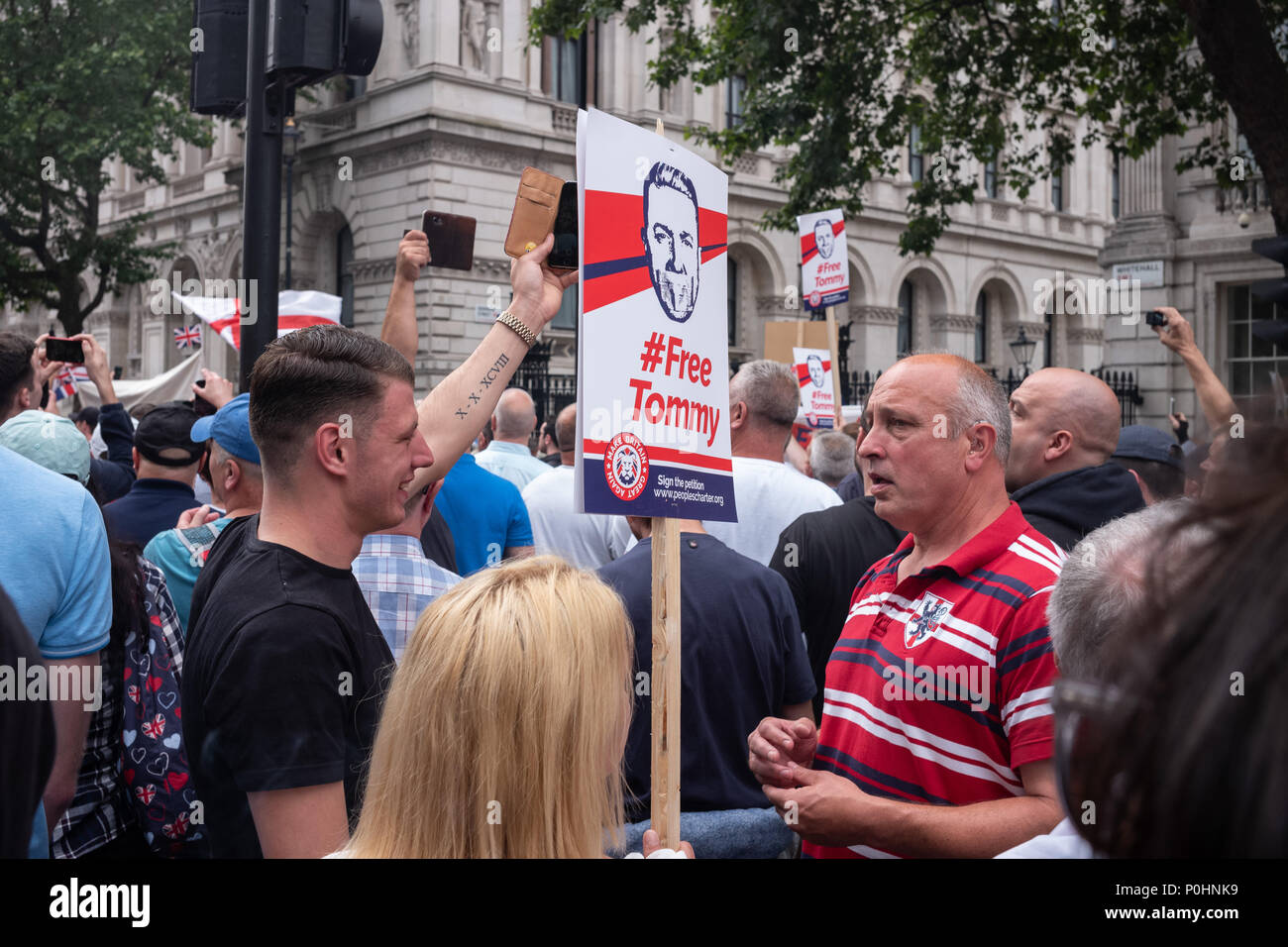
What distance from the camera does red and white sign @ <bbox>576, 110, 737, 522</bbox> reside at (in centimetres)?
271

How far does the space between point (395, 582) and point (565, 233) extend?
1.05m

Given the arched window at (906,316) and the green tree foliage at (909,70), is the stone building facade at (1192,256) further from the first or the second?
the arched window at (906,316)

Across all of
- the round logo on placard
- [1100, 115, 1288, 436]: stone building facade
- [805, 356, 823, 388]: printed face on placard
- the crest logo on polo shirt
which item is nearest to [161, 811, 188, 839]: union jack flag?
the round logo on placard

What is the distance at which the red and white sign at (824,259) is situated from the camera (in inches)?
429

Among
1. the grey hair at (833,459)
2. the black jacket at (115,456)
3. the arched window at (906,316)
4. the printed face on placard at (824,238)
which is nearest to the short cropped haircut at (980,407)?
the grey hair at (833,459)

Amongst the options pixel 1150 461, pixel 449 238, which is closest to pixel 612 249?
pixel 449 238

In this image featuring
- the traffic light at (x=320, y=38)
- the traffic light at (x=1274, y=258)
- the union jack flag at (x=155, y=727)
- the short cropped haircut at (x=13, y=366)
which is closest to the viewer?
the union jack flag at (x=155, y=727)

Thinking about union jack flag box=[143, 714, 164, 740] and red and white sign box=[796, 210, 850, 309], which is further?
red and white sign box=[796, 210, 850, 309]

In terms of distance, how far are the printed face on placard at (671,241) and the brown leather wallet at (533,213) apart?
1.16 feet

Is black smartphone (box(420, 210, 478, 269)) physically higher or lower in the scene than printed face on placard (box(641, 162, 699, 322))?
higher

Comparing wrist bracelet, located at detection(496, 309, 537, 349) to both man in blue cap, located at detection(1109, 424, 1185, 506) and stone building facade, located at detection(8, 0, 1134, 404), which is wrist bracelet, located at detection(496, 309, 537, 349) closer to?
man in blue cap, located at detection(1109, 424, 1185, 506)

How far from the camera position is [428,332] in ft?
87.6

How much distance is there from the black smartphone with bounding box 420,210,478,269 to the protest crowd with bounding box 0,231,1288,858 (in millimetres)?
220
